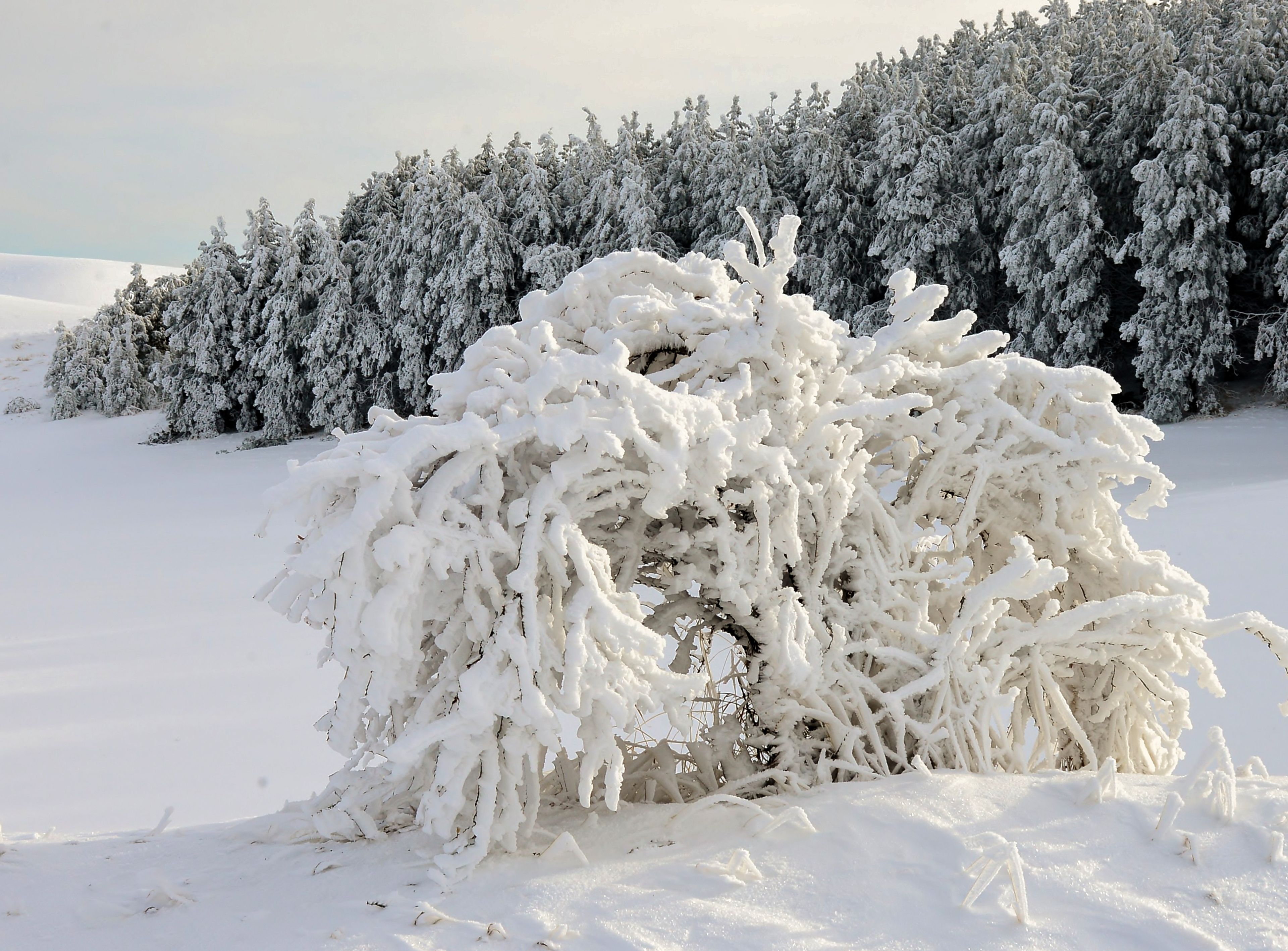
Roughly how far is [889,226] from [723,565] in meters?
15.4

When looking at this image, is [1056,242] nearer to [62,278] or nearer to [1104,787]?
[1104,787]

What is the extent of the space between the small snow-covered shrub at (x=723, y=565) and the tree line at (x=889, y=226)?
10.9 meters

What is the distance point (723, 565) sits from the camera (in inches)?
103

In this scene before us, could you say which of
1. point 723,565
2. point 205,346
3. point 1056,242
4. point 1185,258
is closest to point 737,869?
point 723,565

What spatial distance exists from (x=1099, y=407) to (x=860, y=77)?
63.1ft

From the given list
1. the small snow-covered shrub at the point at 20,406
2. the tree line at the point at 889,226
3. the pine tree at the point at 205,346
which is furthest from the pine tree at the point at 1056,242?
Result: the small snow-covered shrub at the point at 20,406

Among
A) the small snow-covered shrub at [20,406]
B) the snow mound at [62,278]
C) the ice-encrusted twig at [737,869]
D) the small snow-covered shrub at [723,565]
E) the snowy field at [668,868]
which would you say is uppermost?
the snow mound at [62,278]

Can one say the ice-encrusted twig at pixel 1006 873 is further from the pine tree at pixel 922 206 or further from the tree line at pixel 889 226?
the pine tree at pixel 922 206

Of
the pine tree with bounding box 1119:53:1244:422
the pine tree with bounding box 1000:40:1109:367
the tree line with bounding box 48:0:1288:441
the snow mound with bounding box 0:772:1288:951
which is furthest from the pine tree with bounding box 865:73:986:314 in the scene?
the snow mound with bounding box 0:772:1288:951

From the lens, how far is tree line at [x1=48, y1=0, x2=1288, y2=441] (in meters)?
14.9

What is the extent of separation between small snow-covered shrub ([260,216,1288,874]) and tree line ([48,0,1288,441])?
1089 cm

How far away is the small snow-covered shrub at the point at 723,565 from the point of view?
2.13 m

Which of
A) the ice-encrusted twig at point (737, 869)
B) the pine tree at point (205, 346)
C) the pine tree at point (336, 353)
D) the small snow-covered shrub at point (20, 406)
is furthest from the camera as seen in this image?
the small snow-covered shrub at point (20, 406)

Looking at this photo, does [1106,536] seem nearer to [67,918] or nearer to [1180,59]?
[67,918]
